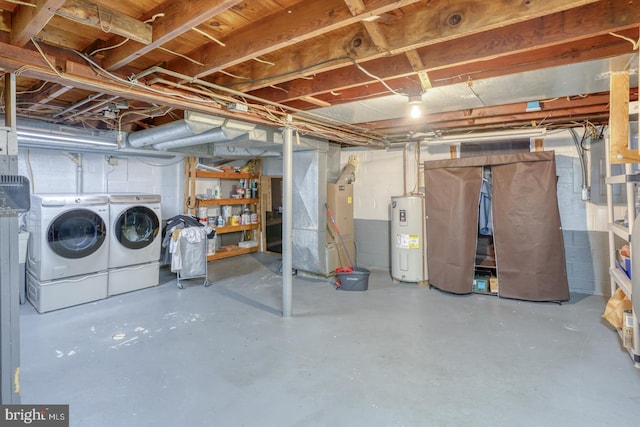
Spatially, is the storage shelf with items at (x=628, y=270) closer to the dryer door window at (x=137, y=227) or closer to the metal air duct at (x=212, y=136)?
the metal air duct at (x=212, y=136)

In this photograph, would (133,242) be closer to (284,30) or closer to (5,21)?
(5,21)

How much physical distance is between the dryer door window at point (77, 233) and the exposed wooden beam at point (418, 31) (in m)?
2.55

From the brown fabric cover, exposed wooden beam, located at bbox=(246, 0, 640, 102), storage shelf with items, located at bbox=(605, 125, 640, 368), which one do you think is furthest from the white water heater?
exposed wooden beam, located at bbox=(246, 0, 640, 102)

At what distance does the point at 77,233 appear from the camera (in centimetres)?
371

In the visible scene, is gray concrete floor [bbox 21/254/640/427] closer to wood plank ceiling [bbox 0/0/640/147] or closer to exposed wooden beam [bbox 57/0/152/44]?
wood plank ceiling [bbox 0/0/640/147]

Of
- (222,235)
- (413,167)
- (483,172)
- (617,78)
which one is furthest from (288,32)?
(222,235)

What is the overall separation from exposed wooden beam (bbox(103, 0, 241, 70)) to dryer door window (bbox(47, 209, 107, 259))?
246 cm

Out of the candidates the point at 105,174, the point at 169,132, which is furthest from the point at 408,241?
the point at 105,174

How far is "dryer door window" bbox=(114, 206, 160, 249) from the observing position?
3.98 metres

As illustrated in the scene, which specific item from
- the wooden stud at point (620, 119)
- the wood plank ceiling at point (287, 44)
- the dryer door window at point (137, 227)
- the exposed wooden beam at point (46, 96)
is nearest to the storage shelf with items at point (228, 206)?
the dryer door window at point (137, 227)

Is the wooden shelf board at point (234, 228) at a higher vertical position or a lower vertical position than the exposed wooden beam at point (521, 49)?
lower

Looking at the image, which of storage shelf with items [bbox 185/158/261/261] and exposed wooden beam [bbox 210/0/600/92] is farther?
storage shelf with items [bbox 185/158/261/261]

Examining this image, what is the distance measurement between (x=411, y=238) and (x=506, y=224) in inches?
44.8

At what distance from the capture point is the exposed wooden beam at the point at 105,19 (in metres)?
1.52
